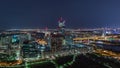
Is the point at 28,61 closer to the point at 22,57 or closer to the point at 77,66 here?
the point at 22,57

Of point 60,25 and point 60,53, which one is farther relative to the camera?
point 60,25

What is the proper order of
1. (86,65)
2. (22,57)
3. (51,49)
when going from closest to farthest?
(86,65) < (22,57) < (51,49)

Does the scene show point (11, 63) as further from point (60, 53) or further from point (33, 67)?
point (60, 53)

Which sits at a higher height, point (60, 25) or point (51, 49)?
point (60, 25)

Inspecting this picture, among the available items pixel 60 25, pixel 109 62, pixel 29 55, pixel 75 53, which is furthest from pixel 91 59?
pixel 60 25

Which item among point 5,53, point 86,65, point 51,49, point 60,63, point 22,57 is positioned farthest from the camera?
point 51,49

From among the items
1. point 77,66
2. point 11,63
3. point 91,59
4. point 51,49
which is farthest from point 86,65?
point 51,49

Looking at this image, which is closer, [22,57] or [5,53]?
[22,57]

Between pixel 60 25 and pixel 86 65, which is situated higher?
pixel 60 25

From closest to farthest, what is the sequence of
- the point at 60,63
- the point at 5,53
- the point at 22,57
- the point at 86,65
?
the point at 86,65 → the point at 60,63 → the point at 22,57 → the point at 5,53

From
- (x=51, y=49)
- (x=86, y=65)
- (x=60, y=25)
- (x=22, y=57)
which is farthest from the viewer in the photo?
(x=60, y=25)
